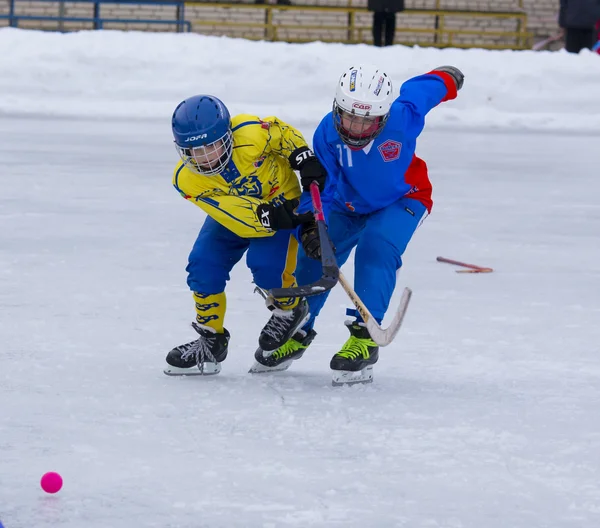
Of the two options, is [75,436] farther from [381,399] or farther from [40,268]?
[40,268]

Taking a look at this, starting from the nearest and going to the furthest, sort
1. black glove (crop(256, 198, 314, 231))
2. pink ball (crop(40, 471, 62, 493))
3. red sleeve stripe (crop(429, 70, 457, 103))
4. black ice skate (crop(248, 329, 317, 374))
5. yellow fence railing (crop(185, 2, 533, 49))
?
pink ball (crop(40, 471, 62, 493))
black glove (crop(256, 198, 314, 231))
black ice skate (crop(248, 329, 317, 374))
red sleeve stripe (crop(429, 70, 457, 103))
yellow fence railing (crop(185, 2, 533, 49))

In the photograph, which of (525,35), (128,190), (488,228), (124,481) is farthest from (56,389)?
(525,35)

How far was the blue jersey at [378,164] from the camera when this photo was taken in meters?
3.65

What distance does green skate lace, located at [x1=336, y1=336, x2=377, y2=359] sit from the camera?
140 inches

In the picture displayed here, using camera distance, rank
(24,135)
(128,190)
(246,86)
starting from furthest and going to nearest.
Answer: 1. (246,86)
2. (24,135)
3. (128,190)

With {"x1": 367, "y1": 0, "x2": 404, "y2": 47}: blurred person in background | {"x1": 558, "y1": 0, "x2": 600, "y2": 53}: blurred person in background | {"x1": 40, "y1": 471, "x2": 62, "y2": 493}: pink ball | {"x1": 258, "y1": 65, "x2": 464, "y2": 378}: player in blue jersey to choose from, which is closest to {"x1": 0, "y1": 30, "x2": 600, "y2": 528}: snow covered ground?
{"x1": 40, "y1": 471, "x2": 62, "y2": 493}: pink ball

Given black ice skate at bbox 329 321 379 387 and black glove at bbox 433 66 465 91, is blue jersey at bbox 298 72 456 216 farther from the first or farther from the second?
black ice skate at bbox 329 321 379 387

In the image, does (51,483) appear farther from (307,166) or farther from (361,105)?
(361,105)

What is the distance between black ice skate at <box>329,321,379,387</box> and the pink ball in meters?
1.17

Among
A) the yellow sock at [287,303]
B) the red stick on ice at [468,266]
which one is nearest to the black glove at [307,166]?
the yellow sock at [287,303]

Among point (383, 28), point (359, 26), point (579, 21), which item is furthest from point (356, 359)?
point (359, 26)

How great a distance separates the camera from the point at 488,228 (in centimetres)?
662

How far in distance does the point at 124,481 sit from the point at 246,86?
10.9 meters

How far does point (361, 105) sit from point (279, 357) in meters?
0.83
